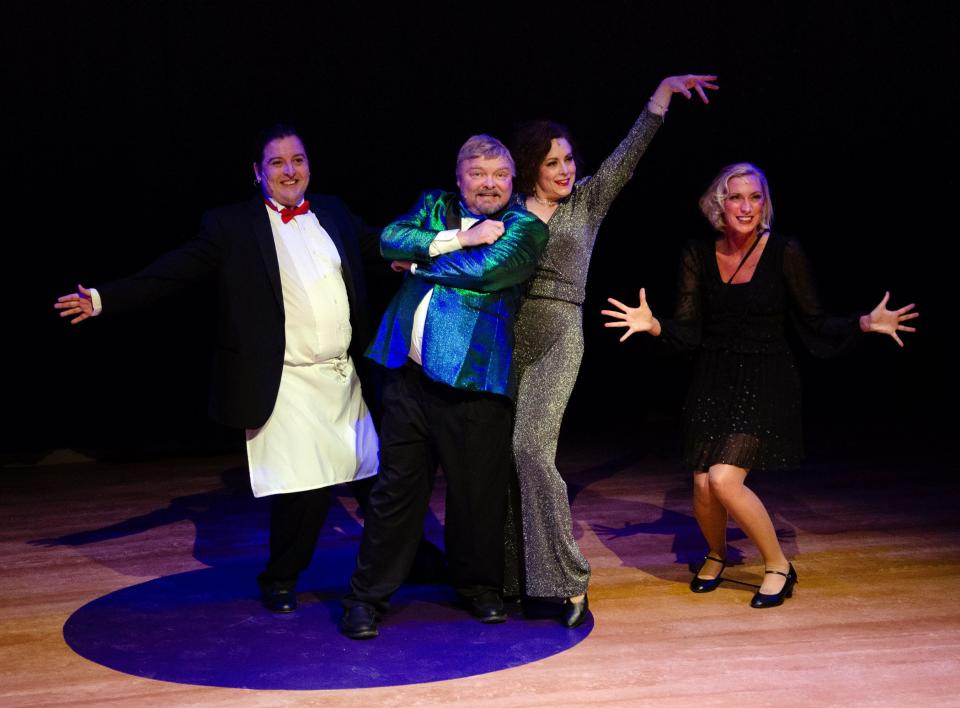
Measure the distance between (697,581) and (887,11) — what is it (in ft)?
13.1

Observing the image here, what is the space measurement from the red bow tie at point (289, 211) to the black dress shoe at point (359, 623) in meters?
1.17

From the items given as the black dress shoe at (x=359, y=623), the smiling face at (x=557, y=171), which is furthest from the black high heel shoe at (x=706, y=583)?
the smiling face at (x=557, y=171)

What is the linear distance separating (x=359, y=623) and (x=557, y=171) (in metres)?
1.39

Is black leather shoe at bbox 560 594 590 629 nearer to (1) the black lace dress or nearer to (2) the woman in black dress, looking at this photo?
(2) the woman in black dress

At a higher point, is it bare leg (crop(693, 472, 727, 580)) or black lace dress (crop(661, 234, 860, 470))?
black lace dress (crop(661, 234, 860, 470))

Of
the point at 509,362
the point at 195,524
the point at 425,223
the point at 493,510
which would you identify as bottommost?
the point at 195,524

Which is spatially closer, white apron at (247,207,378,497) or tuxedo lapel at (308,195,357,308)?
white apron at (247,207,378,497)

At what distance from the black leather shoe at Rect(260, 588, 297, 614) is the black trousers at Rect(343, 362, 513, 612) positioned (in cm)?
26

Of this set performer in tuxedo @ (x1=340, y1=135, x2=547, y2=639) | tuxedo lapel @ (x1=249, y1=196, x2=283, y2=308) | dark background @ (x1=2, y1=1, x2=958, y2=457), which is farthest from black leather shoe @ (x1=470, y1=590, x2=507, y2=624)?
dark background @ (x1=2, y1=1, x2=958, y2=457)

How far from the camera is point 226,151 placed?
625 centimetres

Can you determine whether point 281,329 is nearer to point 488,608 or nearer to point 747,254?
point 488,608

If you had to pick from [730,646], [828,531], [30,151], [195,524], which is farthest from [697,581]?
[30,151]

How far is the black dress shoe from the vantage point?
3539 mm

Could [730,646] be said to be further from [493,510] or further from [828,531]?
[828,531]
